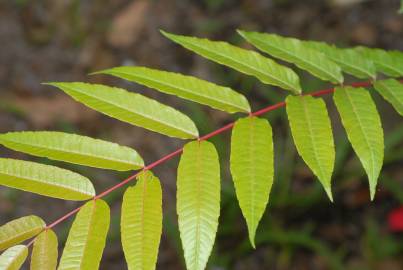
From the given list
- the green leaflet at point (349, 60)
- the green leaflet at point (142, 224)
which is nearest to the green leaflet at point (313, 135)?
the green leaflet at point (349, 60)

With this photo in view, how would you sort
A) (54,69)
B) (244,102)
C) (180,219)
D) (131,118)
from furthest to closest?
(54,69)
(244,102)
(131,118)
(180,219)

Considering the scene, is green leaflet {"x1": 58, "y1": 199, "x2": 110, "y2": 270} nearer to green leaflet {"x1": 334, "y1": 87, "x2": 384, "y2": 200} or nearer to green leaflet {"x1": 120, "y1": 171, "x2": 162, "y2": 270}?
green leaflet {"x1": 120, "y1": 171, "x2": 162, "y2": 270}

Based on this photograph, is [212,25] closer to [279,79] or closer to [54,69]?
[54,69]

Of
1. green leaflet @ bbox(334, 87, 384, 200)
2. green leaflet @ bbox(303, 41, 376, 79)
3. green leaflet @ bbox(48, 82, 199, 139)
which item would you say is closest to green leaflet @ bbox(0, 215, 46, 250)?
green leaflet @ bbox(48, 82, 199, 139)

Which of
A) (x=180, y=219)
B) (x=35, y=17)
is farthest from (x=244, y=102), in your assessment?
(x=35, y=17)

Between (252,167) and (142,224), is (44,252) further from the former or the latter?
(252,167)

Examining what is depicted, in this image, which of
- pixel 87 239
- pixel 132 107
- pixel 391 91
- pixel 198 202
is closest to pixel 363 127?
pixel 391 91

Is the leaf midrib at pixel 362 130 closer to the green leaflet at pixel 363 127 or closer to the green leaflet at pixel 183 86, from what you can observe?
the green leaflet at pixel 363 127
